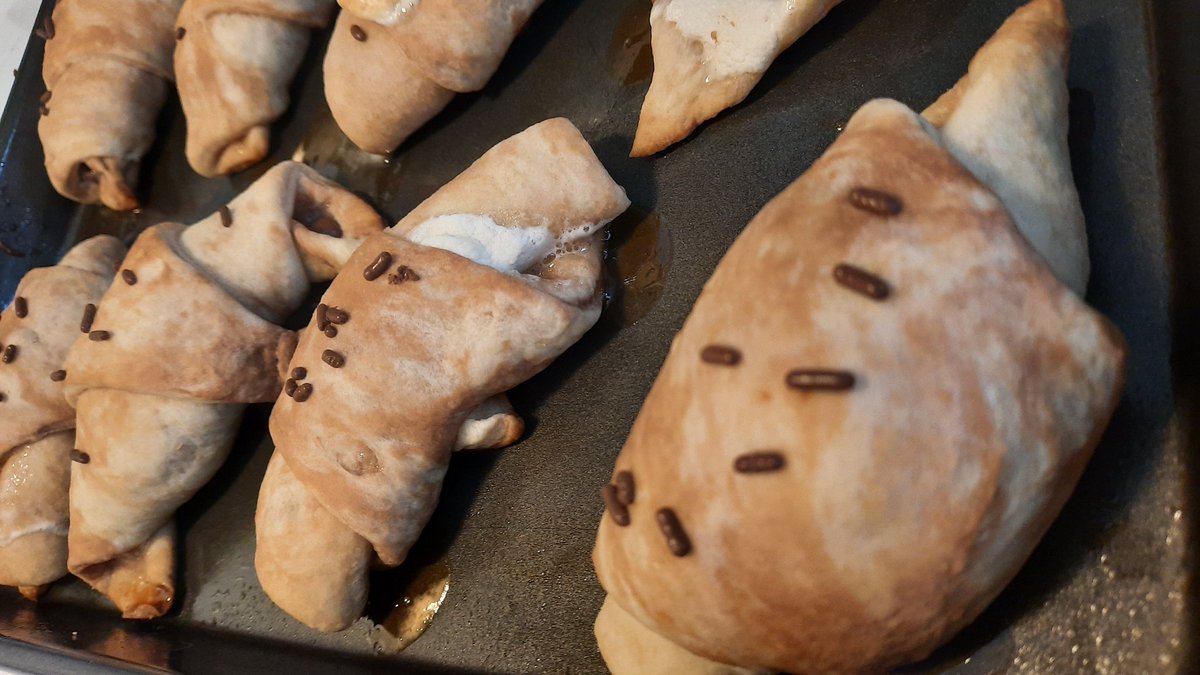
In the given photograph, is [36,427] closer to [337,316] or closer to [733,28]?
[337,316]

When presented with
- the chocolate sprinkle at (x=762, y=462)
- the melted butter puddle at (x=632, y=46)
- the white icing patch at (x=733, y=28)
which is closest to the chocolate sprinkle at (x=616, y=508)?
the chocolate sprinkle at (x=762, y=462)

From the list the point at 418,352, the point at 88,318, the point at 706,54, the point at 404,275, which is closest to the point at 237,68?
the point at 88,318

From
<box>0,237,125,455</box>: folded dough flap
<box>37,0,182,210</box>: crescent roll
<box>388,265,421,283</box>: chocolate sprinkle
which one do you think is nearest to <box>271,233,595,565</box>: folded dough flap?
<box>388,265,421,283</box>: chocolate sprinkle

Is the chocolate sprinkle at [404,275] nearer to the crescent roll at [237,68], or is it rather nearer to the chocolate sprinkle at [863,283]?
the chocolate sprinkle at [863,283]

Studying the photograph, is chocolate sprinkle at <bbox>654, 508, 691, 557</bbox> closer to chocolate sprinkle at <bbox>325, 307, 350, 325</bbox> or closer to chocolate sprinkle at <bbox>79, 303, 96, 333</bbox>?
chocolate sprinkle at <bbox>325, 307, 350, 325</bbox>

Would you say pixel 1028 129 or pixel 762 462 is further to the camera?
pixel 1028 129

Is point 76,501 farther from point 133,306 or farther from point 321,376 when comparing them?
point 321,376
